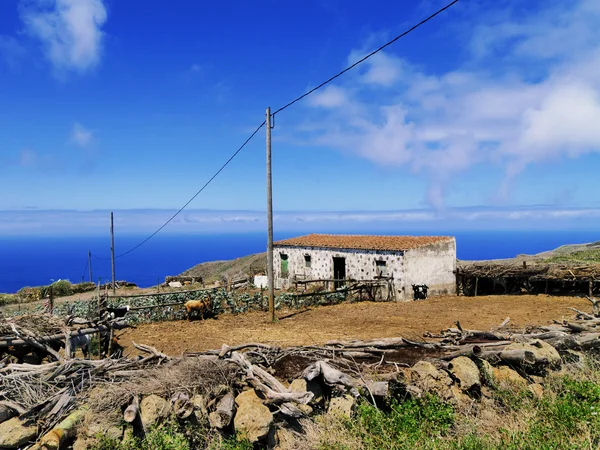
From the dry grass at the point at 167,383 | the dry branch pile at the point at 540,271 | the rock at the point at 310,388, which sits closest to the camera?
the dry grass at the point at 167,383

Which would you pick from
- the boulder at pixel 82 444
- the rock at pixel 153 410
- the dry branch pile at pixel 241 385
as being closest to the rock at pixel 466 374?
the dry branch pile at pixel 241 385

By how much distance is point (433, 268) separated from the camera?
89.2ft

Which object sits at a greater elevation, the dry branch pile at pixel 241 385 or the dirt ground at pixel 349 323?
the dry branch pile at pixel 241 385

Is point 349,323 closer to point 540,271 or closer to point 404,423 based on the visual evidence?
point 404,423

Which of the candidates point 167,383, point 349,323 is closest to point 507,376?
point 167,383

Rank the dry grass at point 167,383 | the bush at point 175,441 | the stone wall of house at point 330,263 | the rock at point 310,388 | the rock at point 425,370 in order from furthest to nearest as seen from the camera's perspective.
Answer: the stone wall of house at point 330,263 → the rock at point 425,370 → the rock at point 310,388 → the dry grass at point 167,383 → the bush at point 175,441

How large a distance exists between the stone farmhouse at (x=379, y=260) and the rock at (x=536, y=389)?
16.6 meters

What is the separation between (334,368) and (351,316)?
36.8ft

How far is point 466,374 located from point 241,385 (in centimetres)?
442

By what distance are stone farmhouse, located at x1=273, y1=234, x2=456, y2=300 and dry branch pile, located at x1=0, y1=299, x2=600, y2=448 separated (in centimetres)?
1603

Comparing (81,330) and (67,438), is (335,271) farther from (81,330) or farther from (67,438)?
(67,438)

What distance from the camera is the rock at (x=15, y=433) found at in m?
6.51

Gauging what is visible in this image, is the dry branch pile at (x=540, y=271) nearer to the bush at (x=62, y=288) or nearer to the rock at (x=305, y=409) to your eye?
the rock at (x=305, y=409)

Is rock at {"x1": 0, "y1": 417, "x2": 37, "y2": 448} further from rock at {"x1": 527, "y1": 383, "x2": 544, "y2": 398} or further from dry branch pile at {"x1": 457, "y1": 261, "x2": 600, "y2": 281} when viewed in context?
dry branch pile at {"x1": 457, "y1": 261, "x2": 600, "y2": 281}
